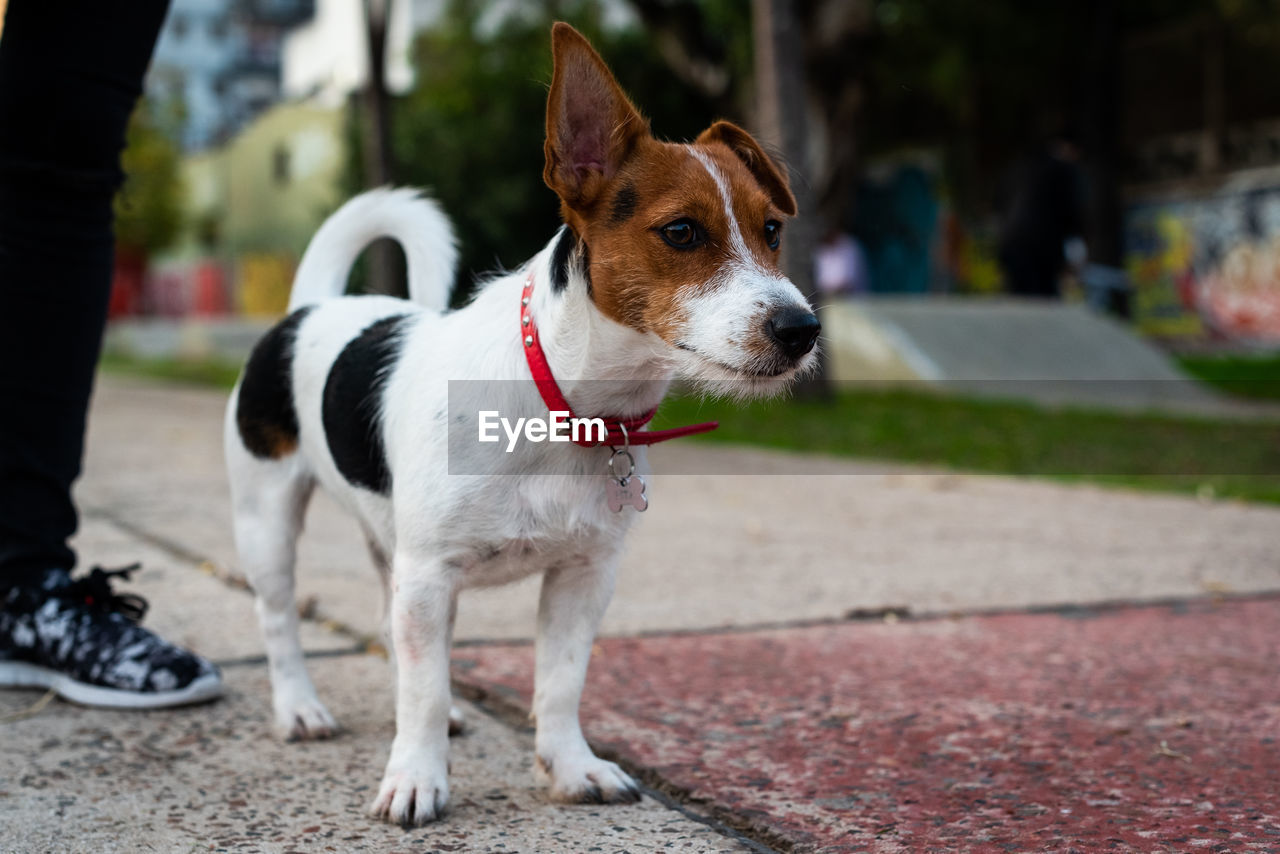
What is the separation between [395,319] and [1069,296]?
19123 mm

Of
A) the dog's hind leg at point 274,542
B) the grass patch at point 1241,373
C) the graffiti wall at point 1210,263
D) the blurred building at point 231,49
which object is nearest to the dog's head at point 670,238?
the dog's hind leg at point 274,542

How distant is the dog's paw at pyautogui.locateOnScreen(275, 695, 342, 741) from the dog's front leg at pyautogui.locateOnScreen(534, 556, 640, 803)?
1.58ft

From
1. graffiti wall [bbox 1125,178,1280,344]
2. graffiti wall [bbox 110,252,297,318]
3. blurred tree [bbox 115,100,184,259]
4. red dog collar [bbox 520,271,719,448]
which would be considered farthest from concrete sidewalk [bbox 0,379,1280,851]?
blurred tree [bbox 115,100,184,259]

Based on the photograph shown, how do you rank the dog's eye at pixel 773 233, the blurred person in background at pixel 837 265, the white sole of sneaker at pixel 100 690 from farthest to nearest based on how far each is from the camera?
the blurred person in background at pixel 837 265
the white sole of sneaker at pixel 100 690
the dog's eye at pixel 773 233

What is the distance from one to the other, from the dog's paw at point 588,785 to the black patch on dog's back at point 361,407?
593mm

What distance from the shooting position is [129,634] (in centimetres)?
267

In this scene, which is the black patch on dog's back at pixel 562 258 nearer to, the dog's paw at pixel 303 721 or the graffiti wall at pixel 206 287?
the dog's paw at pixel 303 721

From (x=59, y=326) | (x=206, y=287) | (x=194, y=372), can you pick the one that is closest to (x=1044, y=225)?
(x=194, y=372)

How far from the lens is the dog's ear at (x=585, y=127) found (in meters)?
2.11

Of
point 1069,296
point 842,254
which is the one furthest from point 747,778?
point 1069,296

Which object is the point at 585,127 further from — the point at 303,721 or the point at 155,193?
the point at 155,193

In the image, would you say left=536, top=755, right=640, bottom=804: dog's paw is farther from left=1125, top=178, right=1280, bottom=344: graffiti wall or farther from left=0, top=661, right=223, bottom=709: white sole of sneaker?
left=1125, top=178, right=1280, bottom=344: graffiti wall

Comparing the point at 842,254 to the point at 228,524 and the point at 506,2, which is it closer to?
the point at 506,2

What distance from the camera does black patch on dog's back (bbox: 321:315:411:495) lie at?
2.30m
